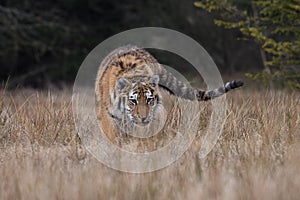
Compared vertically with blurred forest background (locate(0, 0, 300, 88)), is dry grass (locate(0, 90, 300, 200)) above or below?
below

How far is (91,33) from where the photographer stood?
71.8 ft

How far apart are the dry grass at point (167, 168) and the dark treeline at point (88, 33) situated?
12.4 m

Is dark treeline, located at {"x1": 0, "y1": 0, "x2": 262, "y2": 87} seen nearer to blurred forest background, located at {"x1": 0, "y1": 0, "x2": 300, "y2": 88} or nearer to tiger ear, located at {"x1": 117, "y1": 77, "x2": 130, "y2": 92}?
blurred forest background, located at {"x1": 0, "y1": 0, "x2": 300, "y2": 88}

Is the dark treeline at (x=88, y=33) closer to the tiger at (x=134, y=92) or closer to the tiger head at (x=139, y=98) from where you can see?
the tiger at (x=134, y=92)

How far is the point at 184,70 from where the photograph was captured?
21000 millimetres

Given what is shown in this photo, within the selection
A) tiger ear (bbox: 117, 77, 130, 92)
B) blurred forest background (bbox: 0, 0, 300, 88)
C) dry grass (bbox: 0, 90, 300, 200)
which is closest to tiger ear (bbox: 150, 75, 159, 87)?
tiger ear (bbox: 117, 77, 130, 92)

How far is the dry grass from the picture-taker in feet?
15.3

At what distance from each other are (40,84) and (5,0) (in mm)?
3083

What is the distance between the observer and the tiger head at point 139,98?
22.7 feet

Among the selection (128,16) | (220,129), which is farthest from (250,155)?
(128,16)

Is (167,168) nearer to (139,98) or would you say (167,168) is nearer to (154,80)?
(139,98)

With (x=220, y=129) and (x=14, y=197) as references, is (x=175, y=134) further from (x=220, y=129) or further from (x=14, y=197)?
(x=14, y=197)

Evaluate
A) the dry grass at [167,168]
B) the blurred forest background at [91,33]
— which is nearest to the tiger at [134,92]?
the dry grass at [167,168]

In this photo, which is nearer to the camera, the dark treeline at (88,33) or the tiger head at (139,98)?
the tiger head at (139,98)
